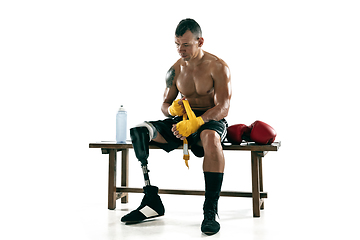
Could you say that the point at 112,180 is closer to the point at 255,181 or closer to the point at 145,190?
the point at 145,190

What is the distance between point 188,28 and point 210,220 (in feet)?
4.57

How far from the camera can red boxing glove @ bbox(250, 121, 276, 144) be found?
9.46 ft

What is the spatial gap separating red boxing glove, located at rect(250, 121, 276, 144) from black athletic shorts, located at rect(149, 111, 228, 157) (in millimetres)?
222

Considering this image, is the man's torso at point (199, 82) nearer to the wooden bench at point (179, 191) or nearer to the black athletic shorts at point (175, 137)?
the black athletic shorts at point (175, 137)

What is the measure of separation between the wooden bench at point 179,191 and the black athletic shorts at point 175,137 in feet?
0.36

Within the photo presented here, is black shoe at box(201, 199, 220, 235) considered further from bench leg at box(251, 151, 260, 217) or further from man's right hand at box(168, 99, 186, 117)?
man's right hand at box(168, 99, 186, 117)

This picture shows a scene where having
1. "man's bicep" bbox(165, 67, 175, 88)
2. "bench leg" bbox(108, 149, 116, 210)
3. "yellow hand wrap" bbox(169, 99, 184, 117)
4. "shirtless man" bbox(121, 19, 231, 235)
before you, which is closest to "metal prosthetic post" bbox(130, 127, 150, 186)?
"shirtless man" bbox(121, 19, 231, 235)

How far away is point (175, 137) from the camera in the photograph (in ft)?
9.74

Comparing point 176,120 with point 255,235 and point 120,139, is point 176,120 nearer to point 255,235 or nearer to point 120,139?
point 120,139

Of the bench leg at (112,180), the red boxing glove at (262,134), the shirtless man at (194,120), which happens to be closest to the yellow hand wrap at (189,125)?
the shirtless man at (194,120)

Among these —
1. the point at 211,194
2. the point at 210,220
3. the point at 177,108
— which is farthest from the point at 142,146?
the point at 210,220

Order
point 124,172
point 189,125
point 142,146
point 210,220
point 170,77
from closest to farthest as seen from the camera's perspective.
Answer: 1. point 210,220
2. point 189,125
3. point 142,146
4. point 170,77
5. point 124,172

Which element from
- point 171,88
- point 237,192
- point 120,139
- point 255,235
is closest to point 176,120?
point 171,88

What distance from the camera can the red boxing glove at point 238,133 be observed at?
2998mm
